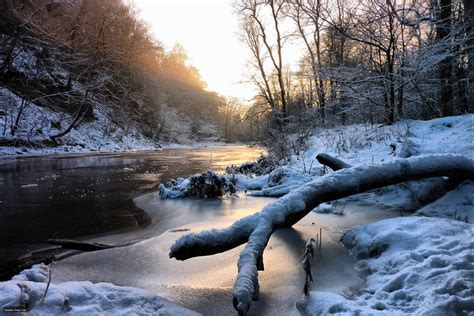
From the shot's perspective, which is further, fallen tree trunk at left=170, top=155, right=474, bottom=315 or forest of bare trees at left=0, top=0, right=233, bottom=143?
forest of bare trees at left=0, top=0, right=233, bottom=143

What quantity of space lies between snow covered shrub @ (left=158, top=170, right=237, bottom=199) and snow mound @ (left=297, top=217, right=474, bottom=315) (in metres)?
3.79

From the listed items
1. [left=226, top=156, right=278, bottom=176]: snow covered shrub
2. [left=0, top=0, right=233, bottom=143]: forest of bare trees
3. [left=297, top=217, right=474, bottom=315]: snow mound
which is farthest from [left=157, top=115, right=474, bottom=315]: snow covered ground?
[left=0, top=0, right=233, bottom=143]: forest of bare trees

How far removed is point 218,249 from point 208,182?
397 cm

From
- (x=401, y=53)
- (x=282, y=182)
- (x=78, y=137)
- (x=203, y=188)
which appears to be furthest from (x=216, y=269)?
(x=78, y=137)

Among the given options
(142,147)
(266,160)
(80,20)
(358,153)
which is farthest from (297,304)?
(142,147)

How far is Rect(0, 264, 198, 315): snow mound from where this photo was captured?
6.74ft

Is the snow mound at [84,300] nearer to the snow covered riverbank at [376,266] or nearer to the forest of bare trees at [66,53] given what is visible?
the snow covered riverbank at [376,266]

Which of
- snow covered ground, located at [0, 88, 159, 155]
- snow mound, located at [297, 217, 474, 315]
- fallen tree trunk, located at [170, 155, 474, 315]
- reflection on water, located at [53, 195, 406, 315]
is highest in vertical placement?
snow covered ground, located at [0, 88, 159, 155]

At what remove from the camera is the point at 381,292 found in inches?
87.2

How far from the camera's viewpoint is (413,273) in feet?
7.48

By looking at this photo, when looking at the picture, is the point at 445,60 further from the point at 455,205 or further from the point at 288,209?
the point at 288,209

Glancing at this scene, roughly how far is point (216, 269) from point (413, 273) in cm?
149

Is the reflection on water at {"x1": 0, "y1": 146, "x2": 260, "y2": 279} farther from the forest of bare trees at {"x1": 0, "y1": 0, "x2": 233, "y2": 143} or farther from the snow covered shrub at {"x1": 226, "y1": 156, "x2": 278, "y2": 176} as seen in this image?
the snow covered shrub at {"x1": 226, "y1": 156, "x2": 278, "y2": 176}

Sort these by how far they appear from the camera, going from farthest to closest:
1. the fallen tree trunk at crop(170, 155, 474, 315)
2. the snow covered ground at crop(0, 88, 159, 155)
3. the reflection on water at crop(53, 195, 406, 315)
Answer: the snow covered ground at crop(0, 88, 159, 155) < the reflection on water at crop(53, 195, 406, 315) < the fallen tree trunk at crop(170, 155, 474, 315)
